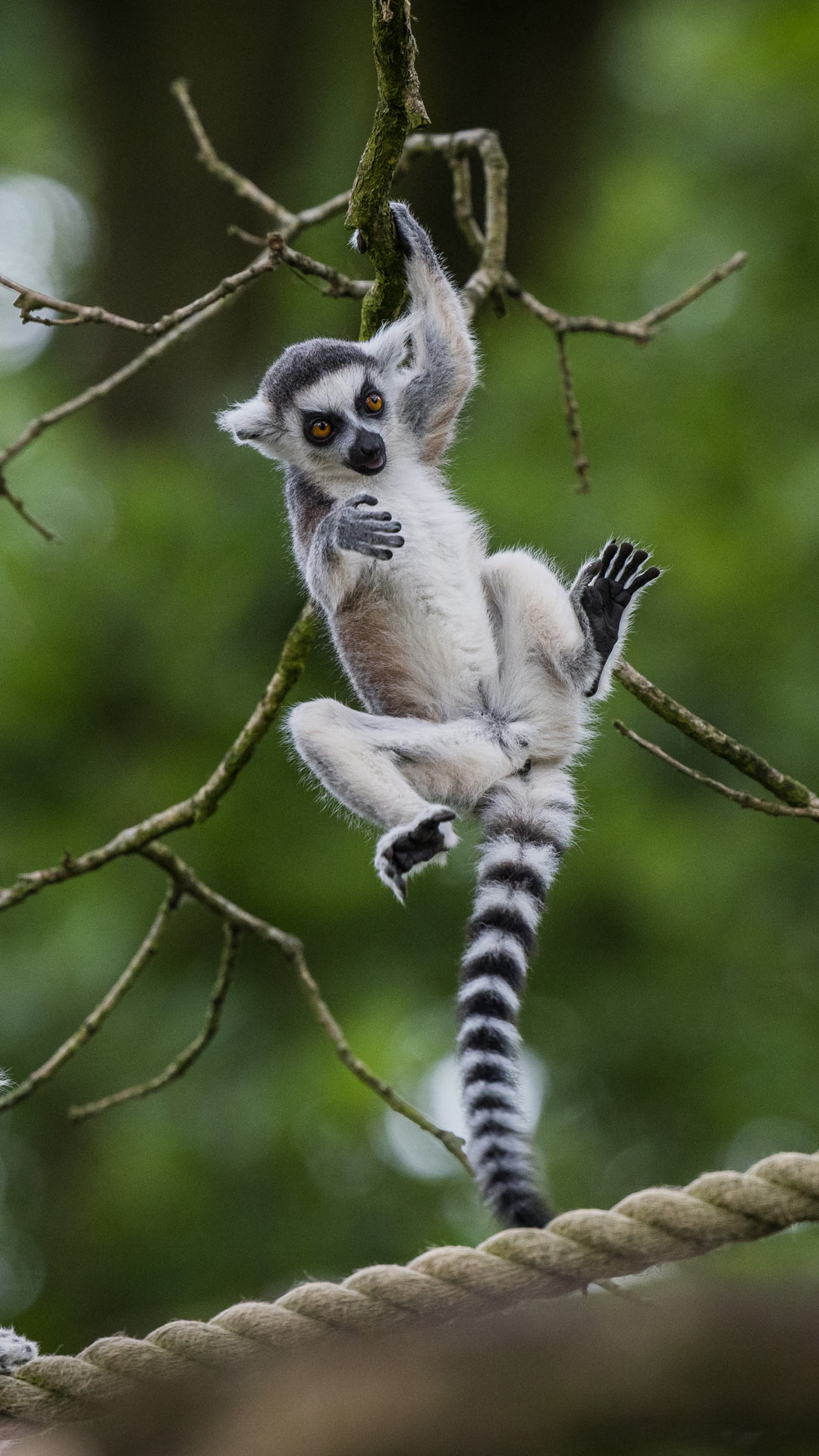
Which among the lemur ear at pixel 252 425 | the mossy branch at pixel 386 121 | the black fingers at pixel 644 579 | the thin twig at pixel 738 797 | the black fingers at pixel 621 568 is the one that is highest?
the lemur ear at pixel 252 425

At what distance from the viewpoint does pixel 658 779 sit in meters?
7.05

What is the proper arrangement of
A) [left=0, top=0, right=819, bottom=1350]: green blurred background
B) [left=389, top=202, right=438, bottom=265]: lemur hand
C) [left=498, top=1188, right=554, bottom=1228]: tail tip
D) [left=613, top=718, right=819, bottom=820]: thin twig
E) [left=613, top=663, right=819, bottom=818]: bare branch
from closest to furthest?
[left=498, top=1188, right=554, bottom=1228]: tail tip, [left=613, top=718, right=819, bottom=820]: thin twig, [left=613, top=663, right=819, bottom=818]: bare branch, [left=389, top=202, right=438, bottom=265]: lemur hand, [left=0, top=0, right=819, bottom=1350]: green blurred background

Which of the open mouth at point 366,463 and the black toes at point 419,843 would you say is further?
the open mouth at point 366,463

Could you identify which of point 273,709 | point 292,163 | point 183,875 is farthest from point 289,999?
point 292,163

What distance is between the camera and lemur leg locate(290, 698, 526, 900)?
103 inches

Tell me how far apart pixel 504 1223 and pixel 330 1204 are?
222 inches

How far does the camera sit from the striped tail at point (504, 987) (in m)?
1.98

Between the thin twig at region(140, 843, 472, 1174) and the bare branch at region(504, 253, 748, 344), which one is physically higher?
the bare branch at region(504, 253, 748, 344)

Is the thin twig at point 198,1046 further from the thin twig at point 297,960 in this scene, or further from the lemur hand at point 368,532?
the lemur hand at point 368,532

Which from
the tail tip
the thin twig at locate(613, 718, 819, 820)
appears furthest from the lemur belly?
the tail tip

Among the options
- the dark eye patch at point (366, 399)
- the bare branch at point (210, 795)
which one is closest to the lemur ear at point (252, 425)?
the dark eye patch at point (366, 399)

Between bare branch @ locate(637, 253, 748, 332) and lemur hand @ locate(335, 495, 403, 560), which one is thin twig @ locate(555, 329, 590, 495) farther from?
lemur hand @ locate(335, 495, 403, 560)

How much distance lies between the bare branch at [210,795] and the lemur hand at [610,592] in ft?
2.30

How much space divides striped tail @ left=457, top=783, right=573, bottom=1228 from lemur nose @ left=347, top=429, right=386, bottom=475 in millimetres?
835
